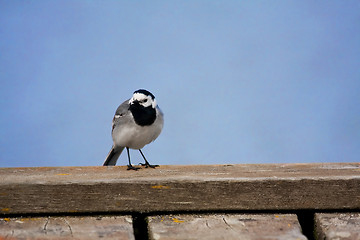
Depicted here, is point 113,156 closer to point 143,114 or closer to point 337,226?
point 143,114

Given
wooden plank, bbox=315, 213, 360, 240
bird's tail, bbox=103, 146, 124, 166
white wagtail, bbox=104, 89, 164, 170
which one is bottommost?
wooden plank, bbox=315, 213, 360, 240

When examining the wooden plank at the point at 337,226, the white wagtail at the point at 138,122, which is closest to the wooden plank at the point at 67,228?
the wooden plank at the point at 337,226

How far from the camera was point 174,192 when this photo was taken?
7.57 feet

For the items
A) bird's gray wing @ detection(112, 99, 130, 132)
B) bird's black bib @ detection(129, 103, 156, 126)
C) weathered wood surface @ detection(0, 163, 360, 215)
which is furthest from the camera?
bird's gray wing @ detection(112, 99, 130, 132)

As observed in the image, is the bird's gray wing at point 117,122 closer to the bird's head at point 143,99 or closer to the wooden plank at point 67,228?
the bird's head at point 143,99

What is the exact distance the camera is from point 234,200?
231 centimetres

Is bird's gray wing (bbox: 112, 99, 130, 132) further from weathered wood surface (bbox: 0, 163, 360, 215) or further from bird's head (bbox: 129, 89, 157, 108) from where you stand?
weathered wood surface (bbox: 0, 163, 360, 215)

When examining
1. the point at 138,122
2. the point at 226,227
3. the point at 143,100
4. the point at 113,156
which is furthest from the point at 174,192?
the point at 113,156

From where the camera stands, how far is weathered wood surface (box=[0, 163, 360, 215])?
88.5 inches

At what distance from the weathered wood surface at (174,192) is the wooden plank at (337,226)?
0.16 ft

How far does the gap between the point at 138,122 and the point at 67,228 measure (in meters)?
4.48

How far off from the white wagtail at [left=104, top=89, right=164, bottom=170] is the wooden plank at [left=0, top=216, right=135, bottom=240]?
4326 mm

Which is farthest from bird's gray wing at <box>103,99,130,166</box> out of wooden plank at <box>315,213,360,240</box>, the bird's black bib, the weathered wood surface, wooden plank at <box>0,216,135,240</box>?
wooden plank at <box>315,213,360,240</box>

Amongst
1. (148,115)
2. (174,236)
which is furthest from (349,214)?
(148,115)
